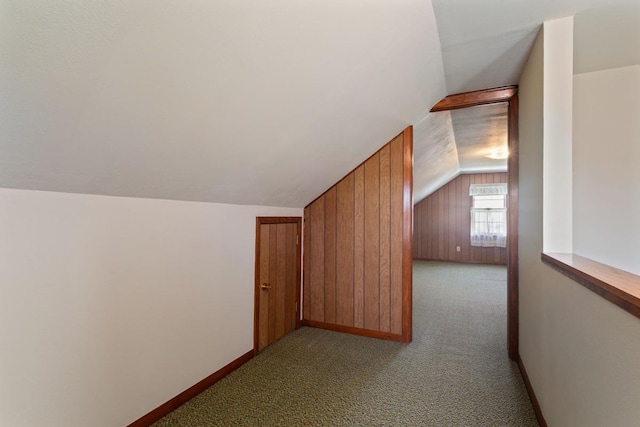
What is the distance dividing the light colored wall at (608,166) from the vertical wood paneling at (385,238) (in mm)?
1416

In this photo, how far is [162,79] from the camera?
113cm

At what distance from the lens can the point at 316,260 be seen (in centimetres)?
331

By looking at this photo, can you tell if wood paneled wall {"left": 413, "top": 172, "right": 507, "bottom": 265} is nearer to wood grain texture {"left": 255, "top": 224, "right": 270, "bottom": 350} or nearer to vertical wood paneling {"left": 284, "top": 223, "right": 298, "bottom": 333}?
vertical wood paneling {"left": 284, "top": 223, "right": 298, "bottom": 333}

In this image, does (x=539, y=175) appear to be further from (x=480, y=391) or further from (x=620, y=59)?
(x=480, y=391)

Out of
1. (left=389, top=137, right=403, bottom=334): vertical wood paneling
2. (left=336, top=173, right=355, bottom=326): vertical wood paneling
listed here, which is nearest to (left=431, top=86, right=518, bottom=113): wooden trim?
(left=389, top=137, right=403, bottom=334): vertical wood paneling

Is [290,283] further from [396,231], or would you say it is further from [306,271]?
[396,231]

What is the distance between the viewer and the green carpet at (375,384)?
5.98 feet

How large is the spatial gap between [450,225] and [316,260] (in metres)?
5.74

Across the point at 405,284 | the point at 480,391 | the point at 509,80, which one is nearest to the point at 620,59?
the point at 509,80

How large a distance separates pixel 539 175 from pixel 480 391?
58.5 inches

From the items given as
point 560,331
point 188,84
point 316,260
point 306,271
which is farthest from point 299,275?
point 188,84

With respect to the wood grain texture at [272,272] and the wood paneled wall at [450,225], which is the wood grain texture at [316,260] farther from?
the wood paneled wall at [450,225]

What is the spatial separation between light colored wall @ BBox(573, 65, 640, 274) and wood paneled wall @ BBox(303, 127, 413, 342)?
126 cm

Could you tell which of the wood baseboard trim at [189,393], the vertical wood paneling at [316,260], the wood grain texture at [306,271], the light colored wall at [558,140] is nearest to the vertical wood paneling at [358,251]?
the vertical wood paneling at [316,260]
